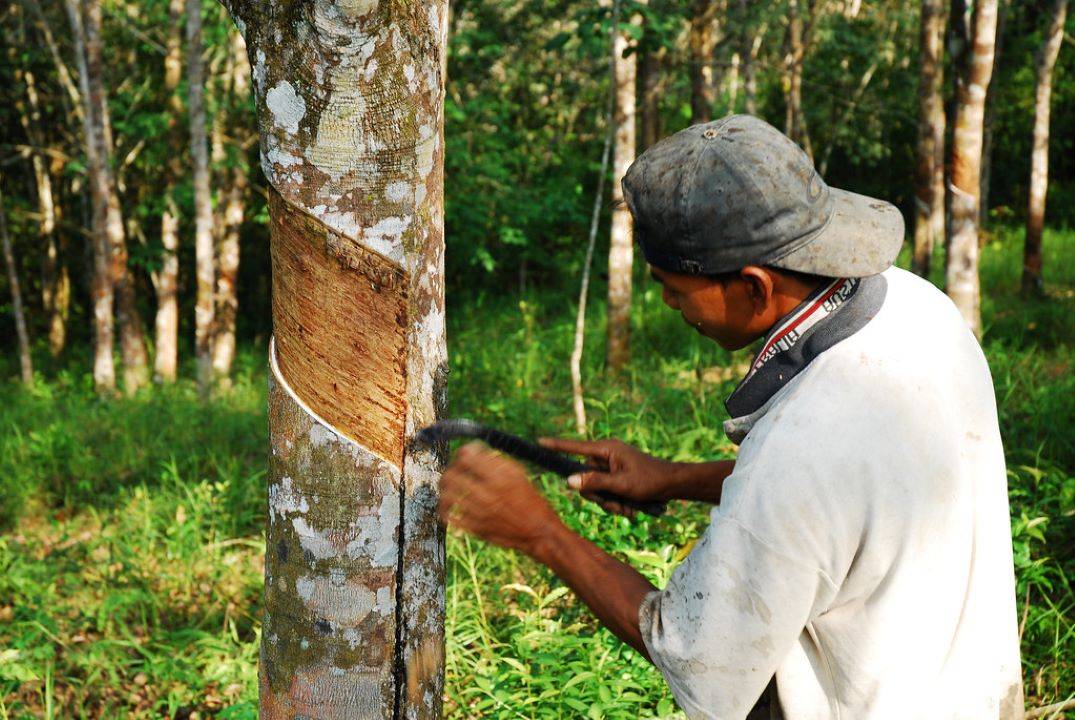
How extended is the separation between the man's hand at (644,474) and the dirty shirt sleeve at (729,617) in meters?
0.51

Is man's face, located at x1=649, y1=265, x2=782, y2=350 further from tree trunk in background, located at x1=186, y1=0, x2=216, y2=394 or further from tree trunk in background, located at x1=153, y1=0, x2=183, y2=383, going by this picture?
tree trunk in background, located at x1=153, y1=0, x2=183, y2=383

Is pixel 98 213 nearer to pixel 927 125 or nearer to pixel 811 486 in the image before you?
pixel 927 125

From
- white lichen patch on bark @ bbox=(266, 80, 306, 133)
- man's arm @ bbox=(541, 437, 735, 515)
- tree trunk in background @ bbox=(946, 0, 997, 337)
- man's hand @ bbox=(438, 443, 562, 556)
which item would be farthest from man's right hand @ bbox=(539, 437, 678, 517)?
tree trunk in background @ bbox=(946, 0, 997, 337)

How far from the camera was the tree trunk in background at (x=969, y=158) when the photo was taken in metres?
5.13

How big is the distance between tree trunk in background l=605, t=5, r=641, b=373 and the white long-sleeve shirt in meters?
4.63

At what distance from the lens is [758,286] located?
148cm

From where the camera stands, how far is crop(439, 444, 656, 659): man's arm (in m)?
→ 1.53

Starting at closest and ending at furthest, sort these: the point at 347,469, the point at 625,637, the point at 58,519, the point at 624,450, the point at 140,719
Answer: the point at 625,637 → the point at 347,469 → the point at 624,450 → the point at 140,719 → the point at 58,519

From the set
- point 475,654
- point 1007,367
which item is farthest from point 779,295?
point 1007,367

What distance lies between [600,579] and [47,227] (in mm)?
Result: 13616

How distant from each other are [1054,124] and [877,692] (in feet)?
60.6

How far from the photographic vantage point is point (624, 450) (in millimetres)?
2057

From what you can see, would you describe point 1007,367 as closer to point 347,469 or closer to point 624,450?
point 624,450

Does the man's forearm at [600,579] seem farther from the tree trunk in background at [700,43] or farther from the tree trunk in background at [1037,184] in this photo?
the tree trunk in background at [1037,184]
